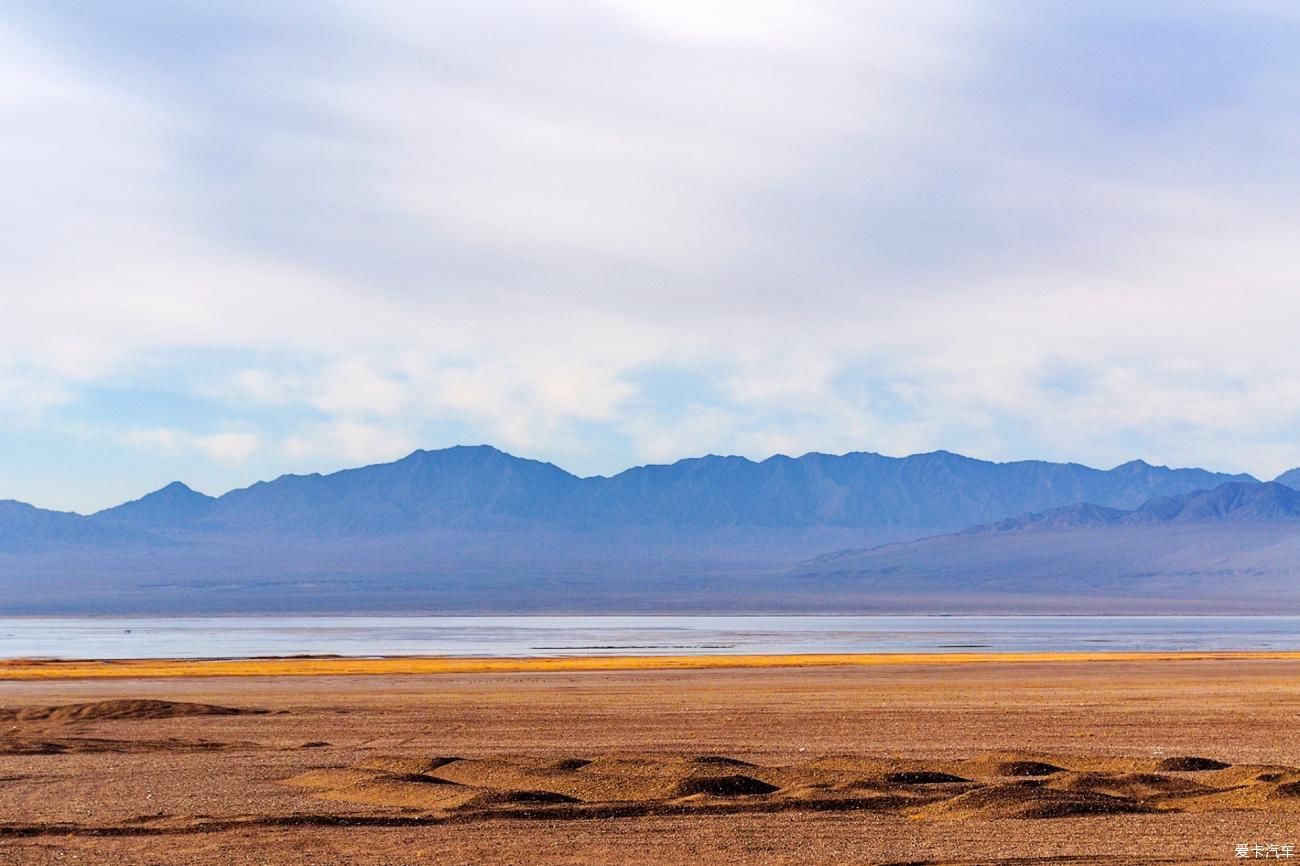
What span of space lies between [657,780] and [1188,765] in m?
7.31

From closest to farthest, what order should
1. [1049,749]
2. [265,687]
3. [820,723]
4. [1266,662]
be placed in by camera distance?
[1049,749] < [820,723] < [265,687] < [1266,662]

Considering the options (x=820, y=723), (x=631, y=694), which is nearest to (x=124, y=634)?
(x=631, y=694)

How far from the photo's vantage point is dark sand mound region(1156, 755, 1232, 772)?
21.3 m

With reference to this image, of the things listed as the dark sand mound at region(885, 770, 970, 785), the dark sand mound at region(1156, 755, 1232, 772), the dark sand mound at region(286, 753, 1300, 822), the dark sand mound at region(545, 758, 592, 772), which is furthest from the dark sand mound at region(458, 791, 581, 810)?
the dark sand mound at region(1156, 755, 1232, 772)

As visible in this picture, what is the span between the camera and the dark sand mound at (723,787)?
1911cm

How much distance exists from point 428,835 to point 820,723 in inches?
573

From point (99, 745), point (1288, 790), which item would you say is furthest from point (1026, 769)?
point (99, 745)

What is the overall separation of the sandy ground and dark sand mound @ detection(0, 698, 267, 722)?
98 mm

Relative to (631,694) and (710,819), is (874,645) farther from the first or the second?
(710,819)

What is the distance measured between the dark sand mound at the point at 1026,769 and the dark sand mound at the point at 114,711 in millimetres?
17924

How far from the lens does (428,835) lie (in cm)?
1658

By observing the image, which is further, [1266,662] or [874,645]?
[874,645]

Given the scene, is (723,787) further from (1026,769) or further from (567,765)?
(1026,769)

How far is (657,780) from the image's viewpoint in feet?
65.4
